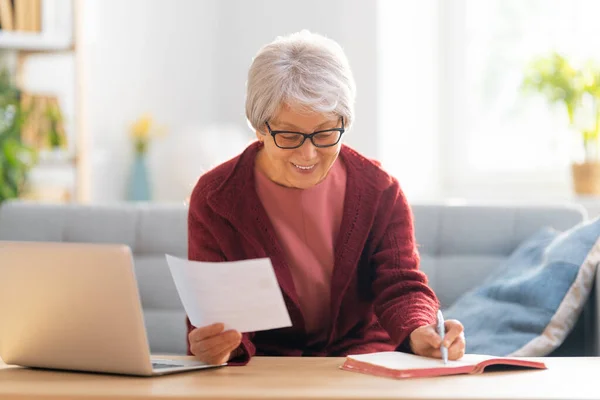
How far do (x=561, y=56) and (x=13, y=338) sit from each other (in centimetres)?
279

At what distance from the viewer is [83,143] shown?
3.76 m

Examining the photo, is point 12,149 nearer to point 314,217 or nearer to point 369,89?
point 369,89

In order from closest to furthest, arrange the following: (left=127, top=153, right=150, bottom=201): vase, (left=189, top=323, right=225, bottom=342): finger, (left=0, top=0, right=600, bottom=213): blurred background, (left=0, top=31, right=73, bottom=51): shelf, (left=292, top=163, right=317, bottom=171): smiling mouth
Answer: (left=189, top=323, right=225, bottom=342): finger < (left=292, top=163, right=317, bottom=171): smiling mouth < (left=0, top=31, right=73, bottom=51): shelf < (left=0, top=0, right=600, bottom=213): blurred background < (left=127, top=153, right=150, bottom=201): vase

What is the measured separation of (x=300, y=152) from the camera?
1.60 meters

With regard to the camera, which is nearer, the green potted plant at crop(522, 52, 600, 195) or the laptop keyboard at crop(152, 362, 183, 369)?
the laptop keyboard at crop(152, 362, 183, 369)

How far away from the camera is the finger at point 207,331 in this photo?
4.43 feet

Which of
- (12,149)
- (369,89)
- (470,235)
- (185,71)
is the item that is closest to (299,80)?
(470,235)

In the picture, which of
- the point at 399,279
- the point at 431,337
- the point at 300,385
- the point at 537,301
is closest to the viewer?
the point at 300,385

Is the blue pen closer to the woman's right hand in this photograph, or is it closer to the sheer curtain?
the woman's right hand

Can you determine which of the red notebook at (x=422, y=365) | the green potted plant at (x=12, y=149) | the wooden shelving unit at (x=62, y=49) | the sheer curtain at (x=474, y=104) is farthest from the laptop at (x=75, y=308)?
the sheer curtain at (x=474, y=104)

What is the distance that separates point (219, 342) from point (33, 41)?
8.45 ft

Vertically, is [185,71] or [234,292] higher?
[185,71]

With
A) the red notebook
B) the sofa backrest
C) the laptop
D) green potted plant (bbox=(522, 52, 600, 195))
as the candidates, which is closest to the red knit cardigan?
the red notebook

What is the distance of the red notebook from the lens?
125 centimetres
